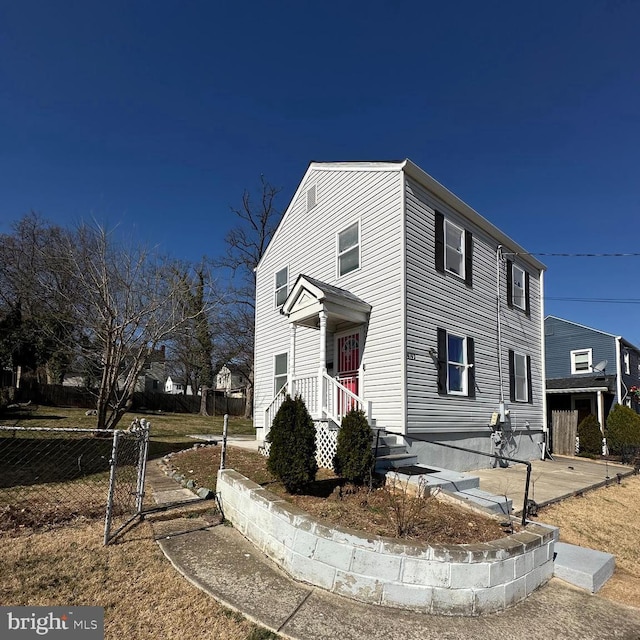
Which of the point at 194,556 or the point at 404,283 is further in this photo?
the point at 404,283

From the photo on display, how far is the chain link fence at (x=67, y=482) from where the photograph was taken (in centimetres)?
455

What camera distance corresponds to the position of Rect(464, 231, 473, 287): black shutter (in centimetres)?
1042

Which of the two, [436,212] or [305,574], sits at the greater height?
[436,212]

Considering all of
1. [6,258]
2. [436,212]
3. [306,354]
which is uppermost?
[6,258]

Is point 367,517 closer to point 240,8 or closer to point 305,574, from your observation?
point 305,574

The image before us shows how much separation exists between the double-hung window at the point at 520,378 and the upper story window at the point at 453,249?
10.3 feet

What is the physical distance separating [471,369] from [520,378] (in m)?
3.07

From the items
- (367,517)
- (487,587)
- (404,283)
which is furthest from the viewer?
(404,283)

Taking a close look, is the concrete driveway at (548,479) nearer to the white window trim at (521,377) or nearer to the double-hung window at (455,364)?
the white window trim at (521,377)

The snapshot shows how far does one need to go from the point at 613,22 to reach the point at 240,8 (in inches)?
307

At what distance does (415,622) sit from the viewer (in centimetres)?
309

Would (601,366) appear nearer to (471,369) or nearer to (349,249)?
(471,369)

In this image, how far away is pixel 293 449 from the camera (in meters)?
5.00

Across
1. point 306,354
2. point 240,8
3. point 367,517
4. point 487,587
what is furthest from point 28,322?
point 487,587
